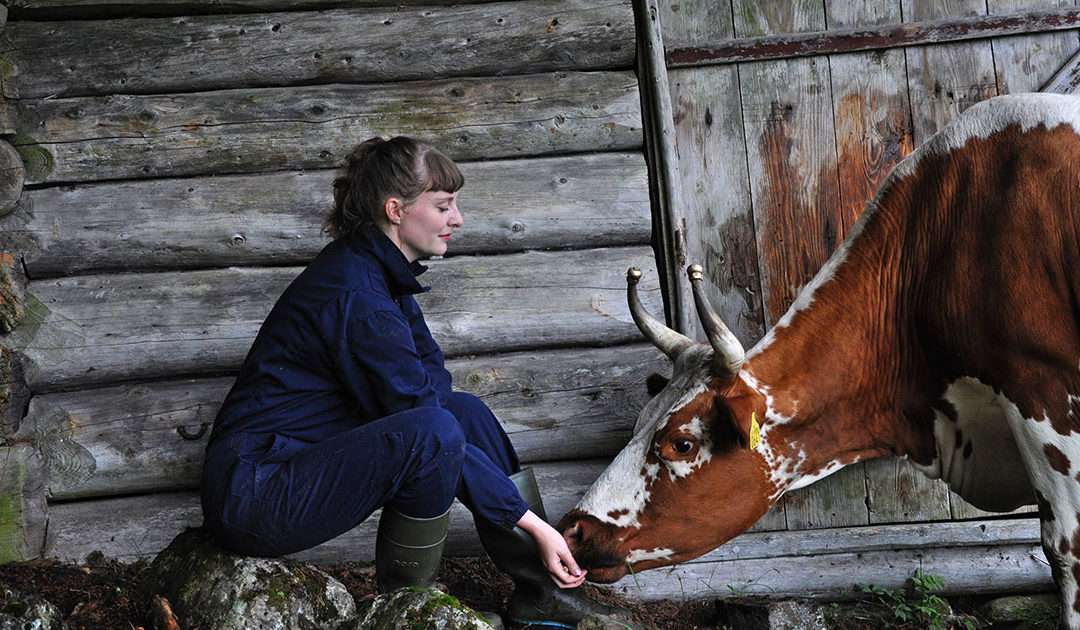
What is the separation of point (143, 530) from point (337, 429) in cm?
145

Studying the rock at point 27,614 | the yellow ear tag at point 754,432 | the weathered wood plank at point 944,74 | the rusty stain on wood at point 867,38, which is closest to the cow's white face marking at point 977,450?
the yellow ear tag at point 754,432

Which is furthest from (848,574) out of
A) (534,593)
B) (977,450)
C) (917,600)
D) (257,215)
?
(257,215)

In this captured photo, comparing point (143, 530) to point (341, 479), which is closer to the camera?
point (341, 479)

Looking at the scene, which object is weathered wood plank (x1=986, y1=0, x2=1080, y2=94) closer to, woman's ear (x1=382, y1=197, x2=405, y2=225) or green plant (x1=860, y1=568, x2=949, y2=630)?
green plant (x1=860, y1=568, x2=949, y2=630)

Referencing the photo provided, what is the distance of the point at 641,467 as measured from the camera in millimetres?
3244

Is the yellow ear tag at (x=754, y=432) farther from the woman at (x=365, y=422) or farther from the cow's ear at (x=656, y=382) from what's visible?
the woman at (x=365, y=422)

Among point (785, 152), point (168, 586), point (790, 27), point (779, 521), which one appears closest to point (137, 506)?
point (168, 586)

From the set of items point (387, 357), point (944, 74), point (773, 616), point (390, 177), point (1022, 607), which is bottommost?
point (1022, 607)

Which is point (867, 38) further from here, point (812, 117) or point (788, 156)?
point (788, 156)

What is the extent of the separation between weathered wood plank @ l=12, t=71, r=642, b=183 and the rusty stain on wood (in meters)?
0.35

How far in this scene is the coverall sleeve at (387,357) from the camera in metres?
2.76

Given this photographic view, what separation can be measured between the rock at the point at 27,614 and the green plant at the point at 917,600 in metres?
2.97

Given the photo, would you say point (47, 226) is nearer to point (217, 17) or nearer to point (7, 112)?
point (7, 112)

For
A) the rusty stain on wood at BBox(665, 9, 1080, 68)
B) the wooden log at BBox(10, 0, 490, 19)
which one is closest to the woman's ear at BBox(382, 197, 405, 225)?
the wooden log at BBox(10, 0, 490, 19)
